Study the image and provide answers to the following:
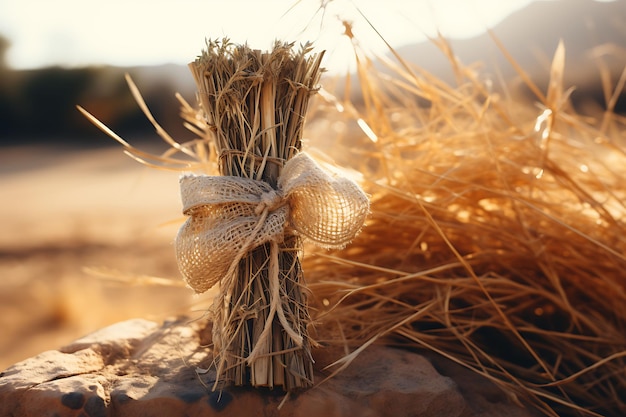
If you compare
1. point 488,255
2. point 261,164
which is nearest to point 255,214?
point 261,164

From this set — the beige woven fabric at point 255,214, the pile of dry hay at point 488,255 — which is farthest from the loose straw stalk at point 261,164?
the pile of dry hay at point 488,255

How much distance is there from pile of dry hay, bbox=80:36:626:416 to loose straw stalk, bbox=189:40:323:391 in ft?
0.57

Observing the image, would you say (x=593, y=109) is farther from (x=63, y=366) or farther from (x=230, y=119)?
(x=63, y=366)

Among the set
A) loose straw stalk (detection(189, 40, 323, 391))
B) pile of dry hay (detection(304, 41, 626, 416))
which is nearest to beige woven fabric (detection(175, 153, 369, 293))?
loose straw stalk (detection(189, 40, 323, 391))

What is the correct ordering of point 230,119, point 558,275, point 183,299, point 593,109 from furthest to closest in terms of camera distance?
point 183,299
point 593,109
point 558,275
point 230,119

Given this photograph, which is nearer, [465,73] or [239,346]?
[239,346]

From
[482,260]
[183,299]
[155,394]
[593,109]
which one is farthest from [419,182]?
[183,299]

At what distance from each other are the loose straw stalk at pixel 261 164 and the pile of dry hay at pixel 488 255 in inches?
6.8

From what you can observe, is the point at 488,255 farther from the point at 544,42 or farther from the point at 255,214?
the point at 544,42

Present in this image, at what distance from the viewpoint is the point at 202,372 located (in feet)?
2.36

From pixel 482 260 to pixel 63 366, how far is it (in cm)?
58

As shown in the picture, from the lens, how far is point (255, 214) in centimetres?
64

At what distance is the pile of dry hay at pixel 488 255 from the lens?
34.1 inches

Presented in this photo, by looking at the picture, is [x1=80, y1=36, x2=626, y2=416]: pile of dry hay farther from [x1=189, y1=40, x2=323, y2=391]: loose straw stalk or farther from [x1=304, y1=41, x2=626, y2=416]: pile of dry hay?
[x1=189, y1=40, x2=323, y2=391]: loose straw stalk
